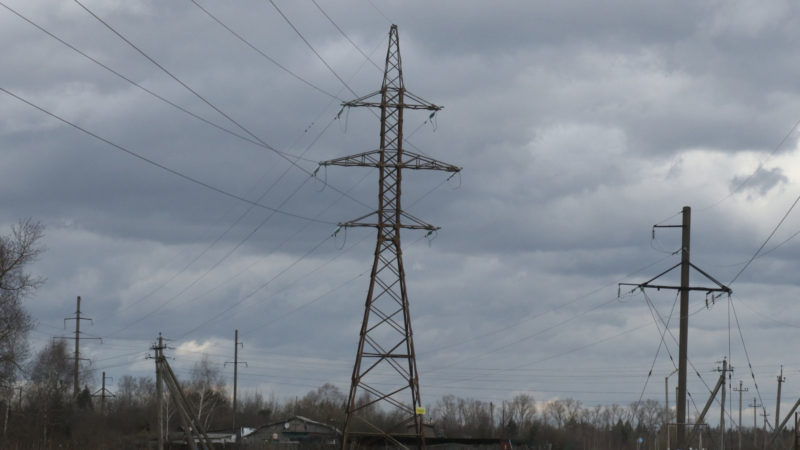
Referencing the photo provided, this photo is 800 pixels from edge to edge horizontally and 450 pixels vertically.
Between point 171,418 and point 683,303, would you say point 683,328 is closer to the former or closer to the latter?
point 683,303

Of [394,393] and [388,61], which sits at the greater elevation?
[388,61]

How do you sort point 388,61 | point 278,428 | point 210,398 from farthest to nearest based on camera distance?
point 210,398
point 278,428
point 388,61

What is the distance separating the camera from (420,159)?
49.6m

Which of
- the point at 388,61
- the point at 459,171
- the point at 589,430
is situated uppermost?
the point at 388,61

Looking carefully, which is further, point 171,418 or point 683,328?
point 171,418

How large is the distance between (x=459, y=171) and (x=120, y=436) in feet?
201

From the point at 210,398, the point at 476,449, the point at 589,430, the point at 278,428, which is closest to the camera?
the point at 476,449

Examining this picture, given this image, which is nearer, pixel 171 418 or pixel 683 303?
pixel 683 303

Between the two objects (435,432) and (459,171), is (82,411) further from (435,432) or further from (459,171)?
(459,171)

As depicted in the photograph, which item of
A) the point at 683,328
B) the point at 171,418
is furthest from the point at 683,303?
the point at 171,418

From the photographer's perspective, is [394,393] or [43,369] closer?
[394,393]

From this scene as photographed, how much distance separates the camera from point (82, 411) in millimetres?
104875

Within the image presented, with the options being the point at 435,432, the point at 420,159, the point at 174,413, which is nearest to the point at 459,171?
the point at 420,159

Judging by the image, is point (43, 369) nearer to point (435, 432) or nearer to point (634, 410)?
point (435, 432)
